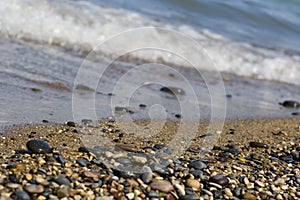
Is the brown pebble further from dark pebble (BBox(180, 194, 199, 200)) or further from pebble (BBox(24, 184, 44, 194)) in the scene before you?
pebble (BBox(24, 184, 44, 194))

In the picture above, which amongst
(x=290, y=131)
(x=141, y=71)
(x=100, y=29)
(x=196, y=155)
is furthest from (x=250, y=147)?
(x=100, y=29)

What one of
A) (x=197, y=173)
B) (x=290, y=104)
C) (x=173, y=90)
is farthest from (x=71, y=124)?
(x=290, y=104)

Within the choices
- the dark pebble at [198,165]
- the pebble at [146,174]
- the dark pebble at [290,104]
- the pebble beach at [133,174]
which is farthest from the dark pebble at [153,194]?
the dark pebble at [290,104]

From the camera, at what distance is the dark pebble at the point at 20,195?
2416 mm

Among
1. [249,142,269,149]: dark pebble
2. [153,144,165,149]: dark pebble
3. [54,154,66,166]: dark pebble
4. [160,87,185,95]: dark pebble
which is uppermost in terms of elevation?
[160,87,185,95]: dark pebble

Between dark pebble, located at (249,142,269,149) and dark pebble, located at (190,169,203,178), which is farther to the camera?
dark pebble, located at (249,142,269,149)

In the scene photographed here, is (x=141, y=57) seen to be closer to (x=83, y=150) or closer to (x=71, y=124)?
(x=71, y=124)

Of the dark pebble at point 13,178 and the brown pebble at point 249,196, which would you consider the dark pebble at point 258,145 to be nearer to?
the brown pebble at point 249,196

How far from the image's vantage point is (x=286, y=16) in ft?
45.4

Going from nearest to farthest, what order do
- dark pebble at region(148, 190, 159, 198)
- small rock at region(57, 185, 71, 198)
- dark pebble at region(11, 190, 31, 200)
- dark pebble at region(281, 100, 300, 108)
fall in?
dark pebble at region(11, 190, 31, 200)
small rock at region(57, 185, 71, 198)
dark pebble at region(148, 190, 159, 198)
dark pebble at region(281, 100, 300, 108)

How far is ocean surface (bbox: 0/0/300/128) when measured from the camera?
4871mm

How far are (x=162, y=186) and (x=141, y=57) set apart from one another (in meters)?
5.19

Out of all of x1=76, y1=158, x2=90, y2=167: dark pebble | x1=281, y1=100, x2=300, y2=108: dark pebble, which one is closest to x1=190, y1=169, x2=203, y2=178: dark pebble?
x1=76, y1=158, x2=90, y2=167: dark pebble

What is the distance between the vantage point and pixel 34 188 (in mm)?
2502
